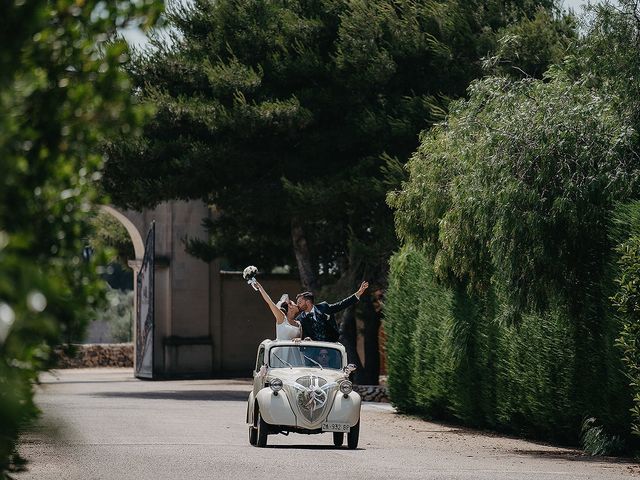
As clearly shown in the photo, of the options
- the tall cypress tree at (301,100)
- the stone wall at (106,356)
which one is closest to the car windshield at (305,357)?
the tall cypress tree at (301,100)

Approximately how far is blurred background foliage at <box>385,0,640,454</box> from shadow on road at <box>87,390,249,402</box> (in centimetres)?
953

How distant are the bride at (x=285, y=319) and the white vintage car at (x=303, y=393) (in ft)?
1.40

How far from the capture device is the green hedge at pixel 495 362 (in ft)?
50.1

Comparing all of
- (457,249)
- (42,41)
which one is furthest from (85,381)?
(42,41)

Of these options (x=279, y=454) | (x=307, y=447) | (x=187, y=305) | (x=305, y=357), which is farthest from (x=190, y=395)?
(x=279, y=454)

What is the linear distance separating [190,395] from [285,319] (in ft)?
39.9

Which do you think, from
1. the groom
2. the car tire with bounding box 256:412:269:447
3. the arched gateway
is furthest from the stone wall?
the car tire with bounding box 256:412:269:447

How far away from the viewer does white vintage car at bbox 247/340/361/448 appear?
1435 cm

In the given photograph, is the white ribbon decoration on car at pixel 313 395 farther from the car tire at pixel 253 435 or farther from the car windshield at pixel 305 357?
the car tire at pixel 253 435

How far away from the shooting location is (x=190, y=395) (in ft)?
92.1

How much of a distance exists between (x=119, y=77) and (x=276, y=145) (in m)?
24.3

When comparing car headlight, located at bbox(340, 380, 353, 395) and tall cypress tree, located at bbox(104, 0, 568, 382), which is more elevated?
tall cypress tree, located at bbox(104, 0, 568, 382)

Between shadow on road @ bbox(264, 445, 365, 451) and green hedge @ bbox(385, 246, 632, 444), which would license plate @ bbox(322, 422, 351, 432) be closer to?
shadow on road @ bbox(264, 445, 365, 451)

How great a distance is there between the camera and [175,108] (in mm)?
26938
